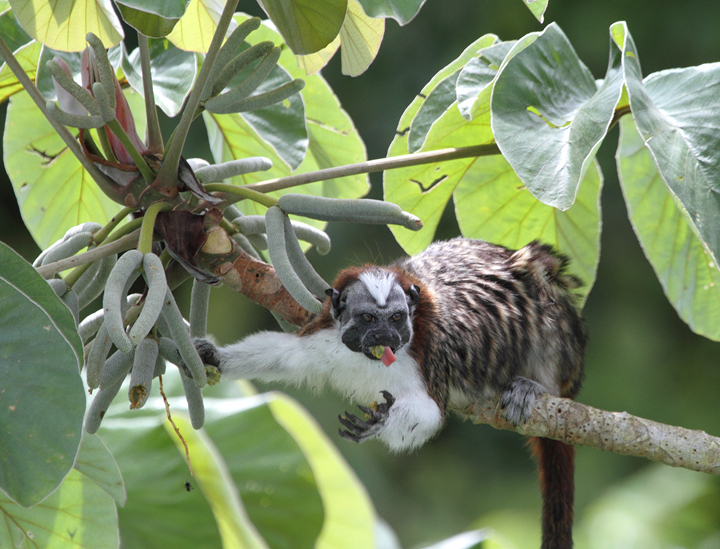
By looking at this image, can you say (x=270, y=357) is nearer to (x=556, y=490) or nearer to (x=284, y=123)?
(x=284, y=123)

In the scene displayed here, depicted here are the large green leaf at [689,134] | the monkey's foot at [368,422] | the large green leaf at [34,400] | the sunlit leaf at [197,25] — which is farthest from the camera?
the sunlit leaf at [197,25]

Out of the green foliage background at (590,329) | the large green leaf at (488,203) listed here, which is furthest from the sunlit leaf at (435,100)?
the green foliage background at (590,329)

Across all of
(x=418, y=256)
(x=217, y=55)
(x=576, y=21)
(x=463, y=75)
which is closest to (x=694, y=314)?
(x=418, y=256)

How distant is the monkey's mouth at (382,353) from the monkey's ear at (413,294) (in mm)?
96

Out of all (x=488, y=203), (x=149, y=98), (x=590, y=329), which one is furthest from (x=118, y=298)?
(x=590, y=329)

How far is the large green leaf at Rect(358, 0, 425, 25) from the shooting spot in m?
0.79

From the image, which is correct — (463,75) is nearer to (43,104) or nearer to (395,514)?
(43,104)

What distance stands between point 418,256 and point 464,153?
1.37 feet

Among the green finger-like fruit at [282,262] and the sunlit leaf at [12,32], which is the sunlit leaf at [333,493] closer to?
the green finger-like fruit at [282,262]

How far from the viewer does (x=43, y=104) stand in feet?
2.88

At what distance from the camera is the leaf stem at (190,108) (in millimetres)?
811

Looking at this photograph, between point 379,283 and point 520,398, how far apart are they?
0.31 metres

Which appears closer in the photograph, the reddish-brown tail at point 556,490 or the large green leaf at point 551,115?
the large green leaf at point 551,115

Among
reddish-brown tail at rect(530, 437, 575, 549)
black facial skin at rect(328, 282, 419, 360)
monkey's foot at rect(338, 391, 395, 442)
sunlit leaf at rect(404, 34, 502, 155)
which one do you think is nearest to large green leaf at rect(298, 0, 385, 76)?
sunlit leaf at rect(404, 34, 502, 155)
